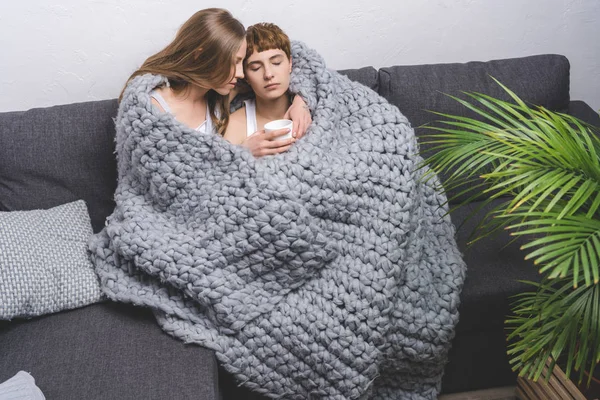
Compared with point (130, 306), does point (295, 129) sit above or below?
above

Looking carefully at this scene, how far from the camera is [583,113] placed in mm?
2072

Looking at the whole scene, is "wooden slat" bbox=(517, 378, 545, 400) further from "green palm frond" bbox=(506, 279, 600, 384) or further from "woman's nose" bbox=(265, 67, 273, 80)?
"woman's nose" bbox=(265, 67, 273, 80)

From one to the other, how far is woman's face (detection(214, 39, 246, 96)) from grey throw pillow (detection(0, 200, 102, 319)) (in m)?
0.54

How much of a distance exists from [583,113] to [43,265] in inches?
70.5

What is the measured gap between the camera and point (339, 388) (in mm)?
1481

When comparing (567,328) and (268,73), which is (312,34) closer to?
(268,73)

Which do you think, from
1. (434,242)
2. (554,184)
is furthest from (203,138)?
(554,184)

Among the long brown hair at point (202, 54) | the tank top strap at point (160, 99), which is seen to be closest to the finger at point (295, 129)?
the long brown hair at point (202, 54)

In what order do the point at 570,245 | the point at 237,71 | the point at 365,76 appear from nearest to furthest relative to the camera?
the point at 570,245 → the point at 237,71 → the point at 365,76

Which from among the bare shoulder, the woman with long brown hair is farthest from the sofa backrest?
the bare shoulder

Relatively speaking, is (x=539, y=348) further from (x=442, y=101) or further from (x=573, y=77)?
(x=573, y=77)

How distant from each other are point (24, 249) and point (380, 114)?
0.99m

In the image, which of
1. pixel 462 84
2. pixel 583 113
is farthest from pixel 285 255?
pixel 583 113

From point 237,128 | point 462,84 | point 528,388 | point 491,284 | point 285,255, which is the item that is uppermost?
point 462,84
